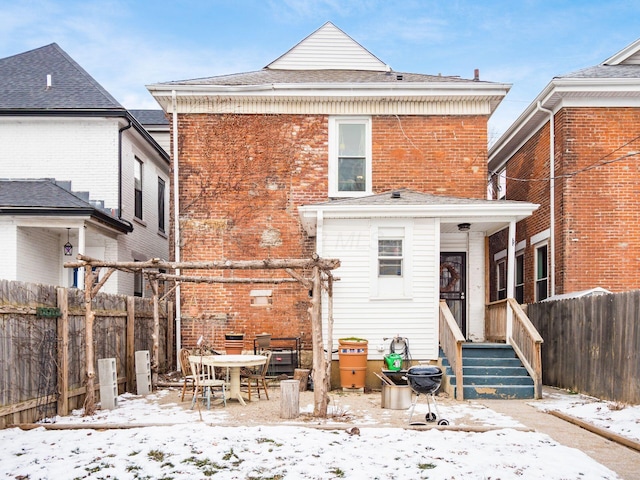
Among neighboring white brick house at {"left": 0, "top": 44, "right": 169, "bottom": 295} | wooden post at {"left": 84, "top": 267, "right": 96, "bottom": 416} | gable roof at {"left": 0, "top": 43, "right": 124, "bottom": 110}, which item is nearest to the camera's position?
wooden post at {"left": 84, "top": 267, "right": 96, "bottom": 416}

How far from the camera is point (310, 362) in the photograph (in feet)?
47.2

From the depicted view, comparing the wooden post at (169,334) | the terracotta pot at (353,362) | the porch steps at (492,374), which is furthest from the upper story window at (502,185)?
the wooden post at (169,334)

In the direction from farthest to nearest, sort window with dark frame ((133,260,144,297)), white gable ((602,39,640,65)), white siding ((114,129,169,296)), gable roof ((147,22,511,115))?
1. window with dark frame ((133,260,144,297))
2. white siding ((114,129,169,296))
3. white gable ((602,39,640,65))
4. gable roof ((147,22,511,115))

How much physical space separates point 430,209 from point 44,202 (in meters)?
8.43

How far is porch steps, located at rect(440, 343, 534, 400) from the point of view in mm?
11500

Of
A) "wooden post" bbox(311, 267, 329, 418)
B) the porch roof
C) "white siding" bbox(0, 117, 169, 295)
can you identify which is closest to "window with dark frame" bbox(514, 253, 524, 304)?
the porch roof

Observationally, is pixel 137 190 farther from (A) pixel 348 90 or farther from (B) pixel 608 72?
(B) pixel 608 72

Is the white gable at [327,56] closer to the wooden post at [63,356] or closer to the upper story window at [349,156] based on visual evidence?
the upper story window at [349,156]

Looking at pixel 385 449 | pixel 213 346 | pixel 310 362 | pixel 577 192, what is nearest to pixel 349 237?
pixel 310 362

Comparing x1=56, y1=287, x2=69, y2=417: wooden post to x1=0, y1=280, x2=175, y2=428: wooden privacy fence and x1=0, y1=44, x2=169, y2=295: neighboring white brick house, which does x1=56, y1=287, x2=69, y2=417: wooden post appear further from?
x1=0, y1=44, x2=169, y2=295: neighboring white brick house

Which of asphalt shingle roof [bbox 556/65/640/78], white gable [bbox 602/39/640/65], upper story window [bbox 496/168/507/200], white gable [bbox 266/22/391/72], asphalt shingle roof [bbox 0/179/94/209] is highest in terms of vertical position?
white gable [bbox 266/22/391/72]

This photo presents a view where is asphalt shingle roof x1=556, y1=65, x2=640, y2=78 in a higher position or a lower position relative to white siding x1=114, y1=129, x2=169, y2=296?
higher

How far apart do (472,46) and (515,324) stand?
1848 centimetres

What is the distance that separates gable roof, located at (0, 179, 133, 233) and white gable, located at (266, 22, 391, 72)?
6413mm
